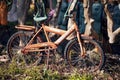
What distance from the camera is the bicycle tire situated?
8758 millimetres

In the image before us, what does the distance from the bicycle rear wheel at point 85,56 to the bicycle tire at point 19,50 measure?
0.81 m

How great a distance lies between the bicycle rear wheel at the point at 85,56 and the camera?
8164mm

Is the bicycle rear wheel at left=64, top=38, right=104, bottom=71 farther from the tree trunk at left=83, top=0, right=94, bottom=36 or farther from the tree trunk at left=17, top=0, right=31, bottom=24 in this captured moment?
the tree trunk at left=17, top=0, right=31, bottom=24

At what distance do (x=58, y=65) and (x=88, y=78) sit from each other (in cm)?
117

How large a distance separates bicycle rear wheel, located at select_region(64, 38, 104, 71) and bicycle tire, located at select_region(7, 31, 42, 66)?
2.67ft

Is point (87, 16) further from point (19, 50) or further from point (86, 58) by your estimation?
point (19, 50)

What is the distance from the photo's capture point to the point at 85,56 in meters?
8.25

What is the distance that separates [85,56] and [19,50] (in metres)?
1.77

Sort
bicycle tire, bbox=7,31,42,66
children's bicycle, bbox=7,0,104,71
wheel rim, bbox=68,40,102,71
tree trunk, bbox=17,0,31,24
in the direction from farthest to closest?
tree trunk, bbox=17,0,31,24 < bicycle tire, bbox=7,31,42,66 < wheel rim, bbox=68,40,102,71 < children's bicycle, bbox=7,0,104,71

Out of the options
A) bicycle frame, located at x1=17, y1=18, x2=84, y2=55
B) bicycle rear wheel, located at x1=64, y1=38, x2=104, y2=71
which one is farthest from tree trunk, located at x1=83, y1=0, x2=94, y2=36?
bicycle frame, located at x1=17, y1=18, x2=84, y2=55

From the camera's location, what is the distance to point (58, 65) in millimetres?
8664

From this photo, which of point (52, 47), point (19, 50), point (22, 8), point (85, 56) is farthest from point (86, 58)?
point (22, 8)

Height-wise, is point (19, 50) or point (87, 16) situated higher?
point (87, 16)

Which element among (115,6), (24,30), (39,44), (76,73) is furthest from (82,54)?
(115,6)
